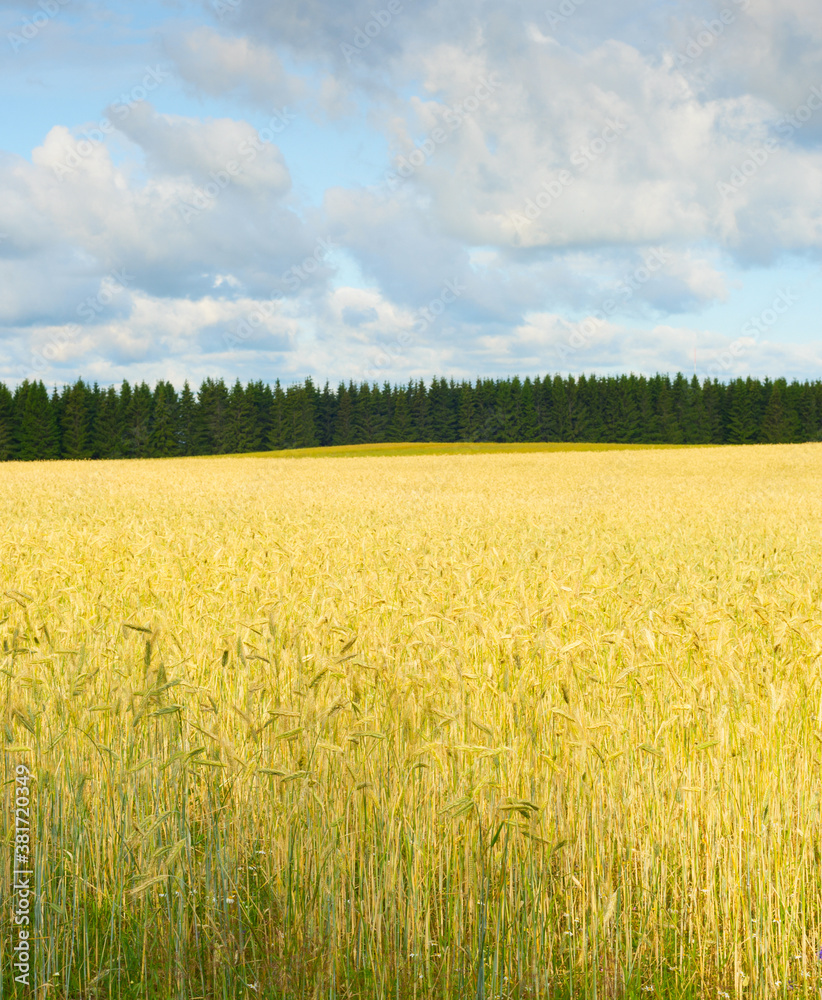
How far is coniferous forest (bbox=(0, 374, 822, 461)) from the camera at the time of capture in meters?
80.2

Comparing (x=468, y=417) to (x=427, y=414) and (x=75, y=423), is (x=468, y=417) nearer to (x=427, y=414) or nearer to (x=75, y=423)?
(x=427, y=414)

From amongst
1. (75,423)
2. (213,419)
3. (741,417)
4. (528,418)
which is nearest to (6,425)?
(75,423)

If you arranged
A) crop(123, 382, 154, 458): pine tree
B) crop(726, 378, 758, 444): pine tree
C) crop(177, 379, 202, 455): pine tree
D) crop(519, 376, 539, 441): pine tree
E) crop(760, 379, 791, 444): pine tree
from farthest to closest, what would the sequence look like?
crop(519, 376, 539, 441): pine tree, crop(726, 378, 758, 444): pine tree, crop(760, 379, 791, 444): pine tree, crop(177, 379, 202, 455): pine tree, crop(123, 382, 154, 458): pine tree

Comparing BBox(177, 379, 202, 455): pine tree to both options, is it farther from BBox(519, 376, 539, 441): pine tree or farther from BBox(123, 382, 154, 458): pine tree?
BBox(519, 376, 539, 441): pine tree

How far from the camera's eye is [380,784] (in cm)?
313

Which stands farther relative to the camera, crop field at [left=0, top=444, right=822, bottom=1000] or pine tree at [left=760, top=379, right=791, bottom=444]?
pine tree at [left=760, top=379, right=791, bottom=444]

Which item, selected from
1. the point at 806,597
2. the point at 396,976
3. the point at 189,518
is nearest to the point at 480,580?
the point at 806,597

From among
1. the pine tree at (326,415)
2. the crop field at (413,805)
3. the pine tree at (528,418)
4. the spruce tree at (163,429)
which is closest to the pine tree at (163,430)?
the spruce tree at (163,429)

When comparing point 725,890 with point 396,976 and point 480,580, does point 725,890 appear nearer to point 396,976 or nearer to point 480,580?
point 396,976

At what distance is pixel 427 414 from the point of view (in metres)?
101

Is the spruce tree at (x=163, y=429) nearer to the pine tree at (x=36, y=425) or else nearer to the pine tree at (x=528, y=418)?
the pine tree at (x=36, y=425)

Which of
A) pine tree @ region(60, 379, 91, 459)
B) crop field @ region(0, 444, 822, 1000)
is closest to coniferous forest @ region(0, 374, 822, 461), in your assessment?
pine tree @ region(60, 379, 91, 459)

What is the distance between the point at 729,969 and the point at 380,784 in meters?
1.40

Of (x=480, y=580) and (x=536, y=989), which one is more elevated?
(x=480, y=580)
